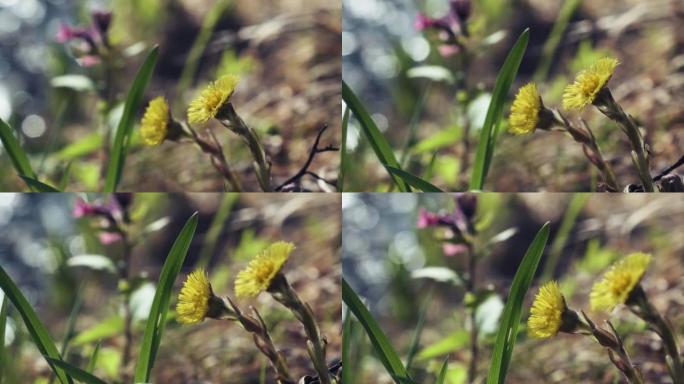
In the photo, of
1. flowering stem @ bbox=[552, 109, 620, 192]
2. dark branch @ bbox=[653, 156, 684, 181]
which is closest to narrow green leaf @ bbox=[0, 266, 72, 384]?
flowering stem @ bbox=[552, 109, 620, 192]

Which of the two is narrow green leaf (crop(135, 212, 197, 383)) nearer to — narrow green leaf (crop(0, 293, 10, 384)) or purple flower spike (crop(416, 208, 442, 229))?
narrow green leaf (crop(0, 293, 10, 384))

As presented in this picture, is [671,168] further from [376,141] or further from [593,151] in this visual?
[376,141]

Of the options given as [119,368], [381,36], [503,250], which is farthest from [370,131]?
[119,368]

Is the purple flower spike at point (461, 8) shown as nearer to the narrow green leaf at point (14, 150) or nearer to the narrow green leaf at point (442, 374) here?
the narrow green leaf at point (442, 374)

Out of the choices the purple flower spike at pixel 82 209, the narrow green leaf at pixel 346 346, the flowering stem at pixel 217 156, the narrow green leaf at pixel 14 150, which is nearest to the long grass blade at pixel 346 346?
the narrow green leaf at pixel 346 346

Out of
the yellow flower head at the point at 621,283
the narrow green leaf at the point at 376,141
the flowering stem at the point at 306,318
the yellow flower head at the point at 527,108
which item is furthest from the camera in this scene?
the narrow green leaf at the point at 376,141

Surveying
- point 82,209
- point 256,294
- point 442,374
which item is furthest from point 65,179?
point 442,374
